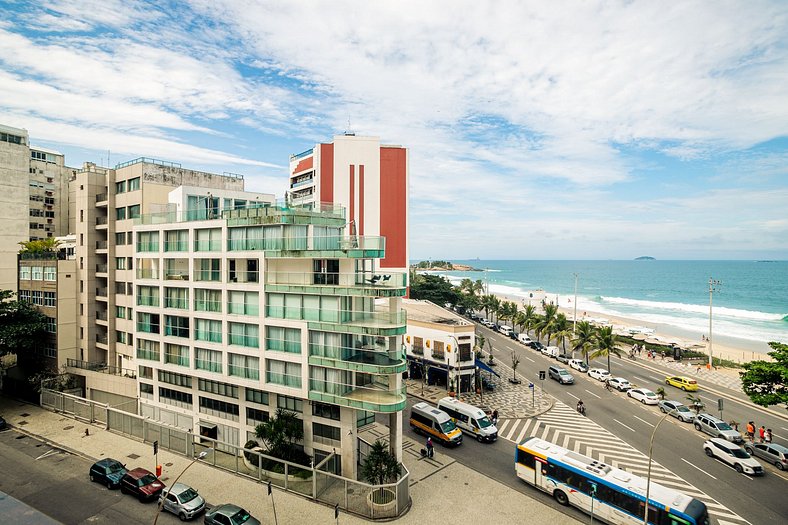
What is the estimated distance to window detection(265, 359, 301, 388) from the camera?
30.7 m

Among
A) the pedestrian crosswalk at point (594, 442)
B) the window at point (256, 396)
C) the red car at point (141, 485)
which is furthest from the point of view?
the window at point (256, 396)

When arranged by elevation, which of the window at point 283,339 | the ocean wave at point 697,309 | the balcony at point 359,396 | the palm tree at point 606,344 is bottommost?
the ocean wave at point 697,309

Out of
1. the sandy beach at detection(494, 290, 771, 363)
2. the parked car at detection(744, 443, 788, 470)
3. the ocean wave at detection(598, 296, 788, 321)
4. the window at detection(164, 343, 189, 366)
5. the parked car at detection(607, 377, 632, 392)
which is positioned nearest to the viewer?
the parked car at detection(744, 443, 788, 470)

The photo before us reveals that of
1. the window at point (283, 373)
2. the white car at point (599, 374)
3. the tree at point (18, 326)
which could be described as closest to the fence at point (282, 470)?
the window at point (283, 373)

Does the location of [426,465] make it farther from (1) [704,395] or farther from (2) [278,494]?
(1) [704,395]

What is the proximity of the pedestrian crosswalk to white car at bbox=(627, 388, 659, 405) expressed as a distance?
31.4 ft

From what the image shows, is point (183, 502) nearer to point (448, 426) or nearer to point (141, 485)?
point (141, 485)

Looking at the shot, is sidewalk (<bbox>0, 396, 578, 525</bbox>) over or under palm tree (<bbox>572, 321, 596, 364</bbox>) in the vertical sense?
under

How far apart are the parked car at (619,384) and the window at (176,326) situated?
4985cm

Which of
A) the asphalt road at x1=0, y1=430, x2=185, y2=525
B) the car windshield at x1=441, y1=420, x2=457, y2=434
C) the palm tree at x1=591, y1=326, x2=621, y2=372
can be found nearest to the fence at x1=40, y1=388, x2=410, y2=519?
the asphalt road at x1=0, y1=430, x2=185, y2=525

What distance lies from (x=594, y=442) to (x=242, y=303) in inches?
1278

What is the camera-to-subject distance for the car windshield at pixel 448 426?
36.4 m

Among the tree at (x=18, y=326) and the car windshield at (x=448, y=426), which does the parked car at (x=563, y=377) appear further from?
the tree at (x=18, y=326)

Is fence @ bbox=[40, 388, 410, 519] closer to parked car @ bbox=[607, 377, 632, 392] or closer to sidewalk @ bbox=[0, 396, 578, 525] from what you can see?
sidewalk @ bbox=[0, 396, 578, 525]
